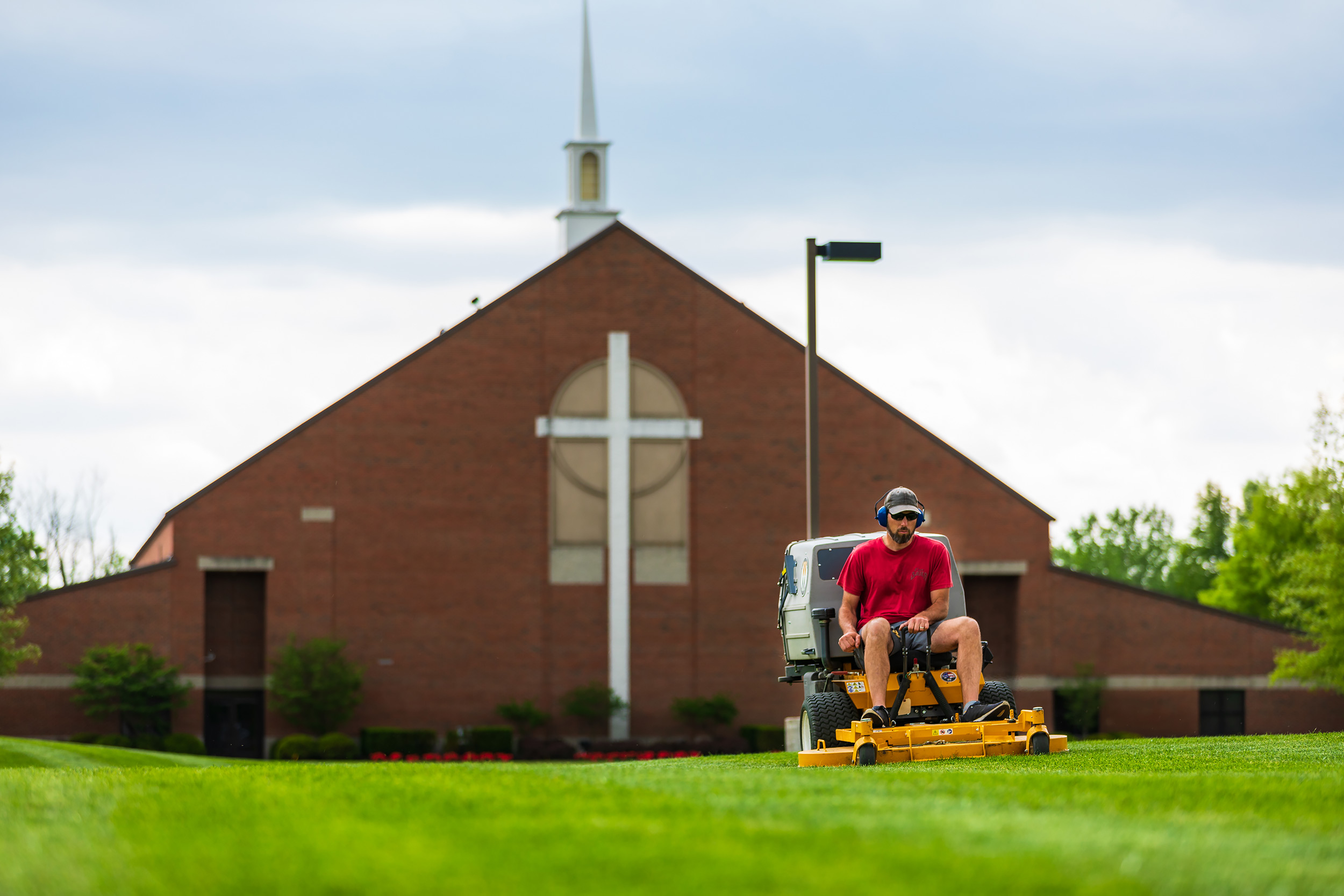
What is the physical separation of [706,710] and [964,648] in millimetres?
32078

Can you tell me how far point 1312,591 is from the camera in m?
41.8

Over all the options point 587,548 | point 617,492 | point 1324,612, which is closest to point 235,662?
point 587,548

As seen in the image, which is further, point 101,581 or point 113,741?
point 101,581

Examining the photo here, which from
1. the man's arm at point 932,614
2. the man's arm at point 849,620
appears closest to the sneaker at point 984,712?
the man's arm at point 932,614

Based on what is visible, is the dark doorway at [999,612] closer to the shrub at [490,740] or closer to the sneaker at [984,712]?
the shrub at [490,740]

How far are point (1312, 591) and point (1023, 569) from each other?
311 inches

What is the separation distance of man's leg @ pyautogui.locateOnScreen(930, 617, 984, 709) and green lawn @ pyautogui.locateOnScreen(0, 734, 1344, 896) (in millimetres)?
2104

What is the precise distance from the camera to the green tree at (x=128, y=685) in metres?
40.0

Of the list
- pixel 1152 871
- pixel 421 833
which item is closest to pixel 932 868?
pixel 1152 871

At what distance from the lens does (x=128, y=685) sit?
4000cm

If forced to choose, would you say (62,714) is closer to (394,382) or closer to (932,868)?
(394,382)

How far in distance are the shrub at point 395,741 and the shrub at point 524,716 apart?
2.04 m

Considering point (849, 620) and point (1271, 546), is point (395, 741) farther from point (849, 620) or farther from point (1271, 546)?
point (1271, 546)

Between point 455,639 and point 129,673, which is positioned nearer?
point 129,673
